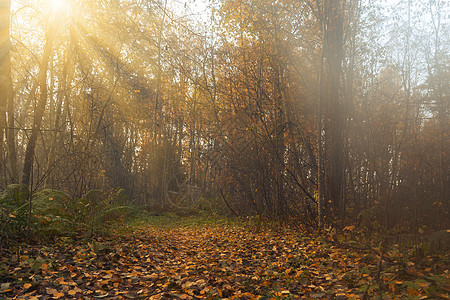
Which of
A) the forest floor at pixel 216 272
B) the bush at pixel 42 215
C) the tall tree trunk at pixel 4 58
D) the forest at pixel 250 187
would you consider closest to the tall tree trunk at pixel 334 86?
the forest at pixel 250 187

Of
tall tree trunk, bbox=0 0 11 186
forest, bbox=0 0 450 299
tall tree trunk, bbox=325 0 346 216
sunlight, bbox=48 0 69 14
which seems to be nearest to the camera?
forest, bbox=0 0 450 299

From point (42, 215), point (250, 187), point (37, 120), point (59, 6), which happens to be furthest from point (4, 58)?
point (250, 187)

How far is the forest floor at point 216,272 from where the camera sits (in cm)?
323

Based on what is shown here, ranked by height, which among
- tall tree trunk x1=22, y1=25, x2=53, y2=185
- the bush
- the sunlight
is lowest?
the bush

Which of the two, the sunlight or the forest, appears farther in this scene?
the sunlight

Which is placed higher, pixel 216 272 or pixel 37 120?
pixel 37 120

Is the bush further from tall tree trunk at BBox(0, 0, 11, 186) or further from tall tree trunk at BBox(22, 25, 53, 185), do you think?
tall tree trunk at BBox(0, 0, 11, 186)

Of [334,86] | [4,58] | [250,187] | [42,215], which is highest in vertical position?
[334,86]

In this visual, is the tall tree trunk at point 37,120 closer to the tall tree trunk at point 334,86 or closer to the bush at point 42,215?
the bush at point 42,215

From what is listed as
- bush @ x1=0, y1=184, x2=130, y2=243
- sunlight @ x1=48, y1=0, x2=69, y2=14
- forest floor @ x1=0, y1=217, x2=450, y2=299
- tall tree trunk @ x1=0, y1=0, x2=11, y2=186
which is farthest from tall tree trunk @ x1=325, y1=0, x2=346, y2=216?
sunlight @ x1=48, y1=0, x2=69, y2=14

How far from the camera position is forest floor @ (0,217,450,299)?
3.23m

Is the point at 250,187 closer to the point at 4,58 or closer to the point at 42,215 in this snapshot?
the point at 42,215

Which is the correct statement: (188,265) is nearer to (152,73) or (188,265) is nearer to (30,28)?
(30,28)

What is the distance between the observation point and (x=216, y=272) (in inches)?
171
